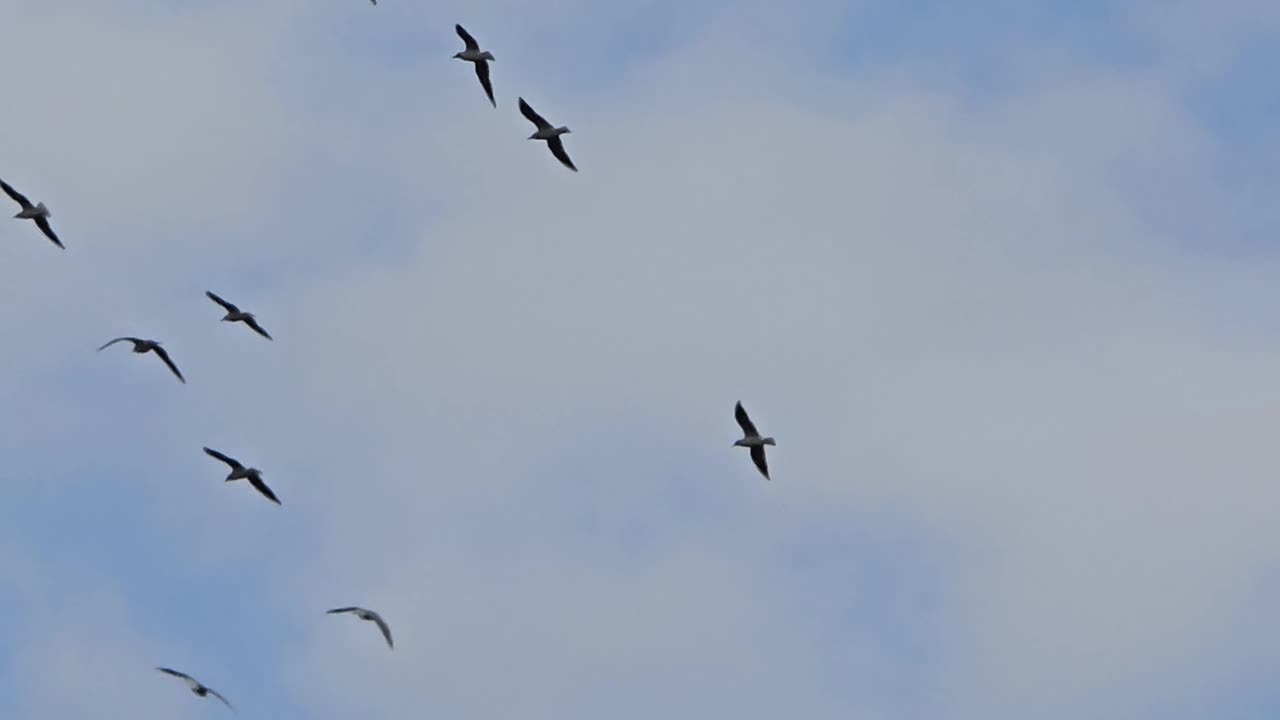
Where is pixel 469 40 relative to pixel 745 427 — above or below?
above

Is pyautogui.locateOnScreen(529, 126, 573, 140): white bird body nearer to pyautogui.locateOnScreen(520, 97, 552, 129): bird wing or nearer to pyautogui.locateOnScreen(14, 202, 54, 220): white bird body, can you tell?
pyautogui.locateOnScreen(520, 97, 552, 129): bird wing

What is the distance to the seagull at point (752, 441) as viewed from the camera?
90125mm

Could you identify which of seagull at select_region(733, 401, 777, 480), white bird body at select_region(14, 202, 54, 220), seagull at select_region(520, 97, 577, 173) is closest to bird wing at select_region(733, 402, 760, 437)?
seagull at select_region(733, 401, 777, 480)

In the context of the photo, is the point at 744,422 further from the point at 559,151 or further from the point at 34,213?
the point at 34,213

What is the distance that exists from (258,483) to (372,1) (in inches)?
1036

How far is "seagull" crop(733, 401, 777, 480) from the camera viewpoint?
9012 centimetres

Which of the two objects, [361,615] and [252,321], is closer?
[361,615]

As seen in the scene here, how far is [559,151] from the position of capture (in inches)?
3666

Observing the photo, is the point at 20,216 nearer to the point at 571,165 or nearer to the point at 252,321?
the point at 252,321

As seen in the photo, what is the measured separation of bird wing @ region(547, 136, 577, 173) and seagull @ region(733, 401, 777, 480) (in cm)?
1078

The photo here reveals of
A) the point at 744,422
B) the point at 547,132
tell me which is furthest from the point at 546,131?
the point at 744,422

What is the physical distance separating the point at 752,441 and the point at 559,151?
42.1 feet

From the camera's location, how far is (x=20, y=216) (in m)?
93.6

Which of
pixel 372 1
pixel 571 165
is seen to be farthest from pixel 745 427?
pixel 372 1
